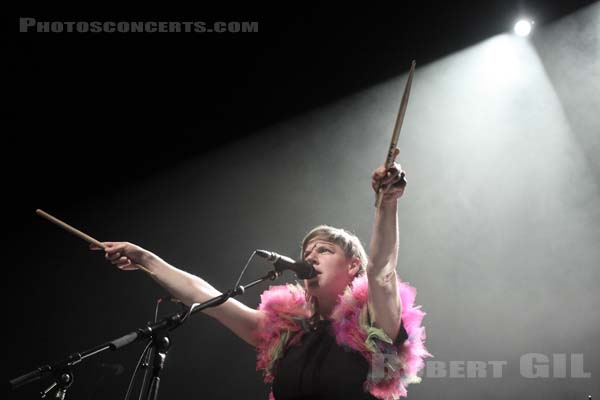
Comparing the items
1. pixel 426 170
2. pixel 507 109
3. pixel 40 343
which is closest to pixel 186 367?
pixel 40 343

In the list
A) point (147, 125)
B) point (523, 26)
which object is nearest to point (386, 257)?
point (147, 125)

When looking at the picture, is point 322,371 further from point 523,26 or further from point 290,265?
point 523,26

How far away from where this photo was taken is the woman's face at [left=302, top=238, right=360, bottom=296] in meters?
2.16

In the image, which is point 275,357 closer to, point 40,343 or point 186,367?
point 186,367

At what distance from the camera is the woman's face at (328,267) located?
216cm

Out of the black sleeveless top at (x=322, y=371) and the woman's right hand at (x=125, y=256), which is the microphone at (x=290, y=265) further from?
the woman's right hand at (x=125, y=256)

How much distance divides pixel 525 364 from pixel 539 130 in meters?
1.39

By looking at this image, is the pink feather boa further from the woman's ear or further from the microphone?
the microphone

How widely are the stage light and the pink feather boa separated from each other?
2.29 m

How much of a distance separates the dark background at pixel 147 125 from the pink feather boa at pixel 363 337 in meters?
1.12

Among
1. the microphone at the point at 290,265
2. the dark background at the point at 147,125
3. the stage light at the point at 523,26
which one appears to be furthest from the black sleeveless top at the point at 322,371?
the stage light at the point at 523,26

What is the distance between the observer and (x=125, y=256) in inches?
83.0

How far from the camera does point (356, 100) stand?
383 centimetres

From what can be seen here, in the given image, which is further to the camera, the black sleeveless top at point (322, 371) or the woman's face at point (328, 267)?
the woman's face at point (328, 267)
